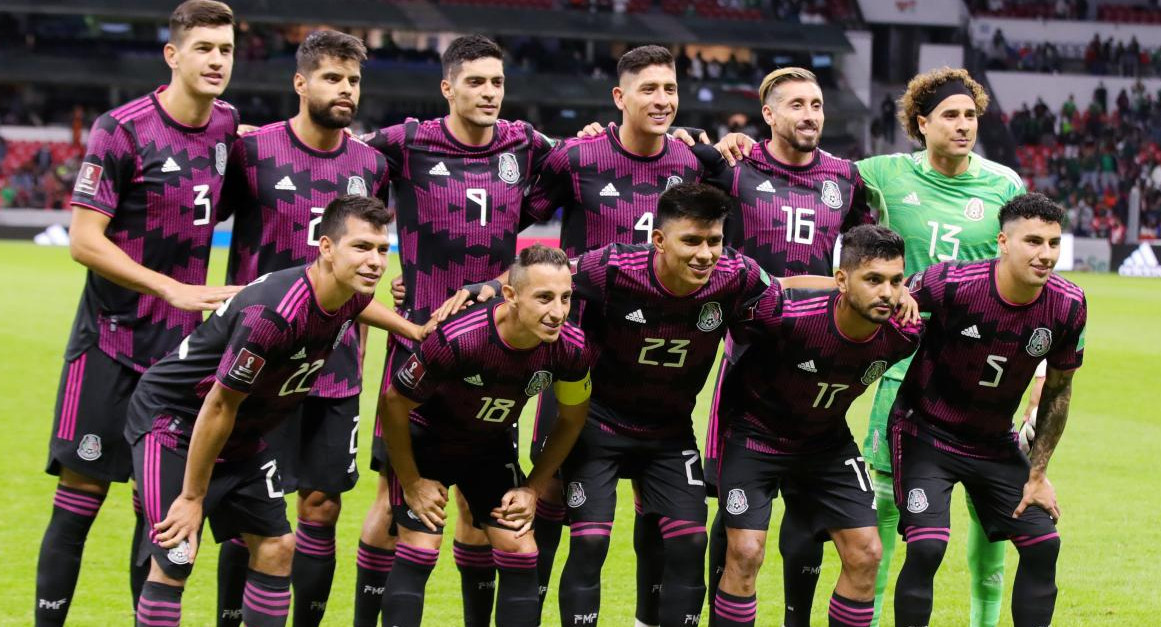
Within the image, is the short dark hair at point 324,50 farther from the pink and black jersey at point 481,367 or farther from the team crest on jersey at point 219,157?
the pink and black jersey at point 481,367

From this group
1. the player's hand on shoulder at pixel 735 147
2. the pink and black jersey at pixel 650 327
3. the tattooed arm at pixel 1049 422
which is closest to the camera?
the pink and black jersey at pixel 650 327

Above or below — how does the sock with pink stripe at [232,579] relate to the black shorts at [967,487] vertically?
below

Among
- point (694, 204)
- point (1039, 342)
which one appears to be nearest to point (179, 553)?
point (694, 204)

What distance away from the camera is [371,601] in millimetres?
6145

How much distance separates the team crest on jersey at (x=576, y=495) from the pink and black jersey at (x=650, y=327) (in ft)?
0.95

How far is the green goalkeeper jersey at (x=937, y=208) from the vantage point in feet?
21.9

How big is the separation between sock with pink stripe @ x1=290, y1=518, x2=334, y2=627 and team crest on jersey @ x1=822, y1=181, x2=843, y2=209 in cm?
273

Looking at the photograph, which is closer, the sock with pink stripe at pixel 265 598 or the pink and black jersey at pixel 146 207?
the sock with pink stripe at pixel 265 598

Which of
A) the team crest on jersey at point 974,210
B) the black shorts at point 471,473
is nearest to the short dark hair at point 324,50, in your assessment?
the black shorts at point 471,473

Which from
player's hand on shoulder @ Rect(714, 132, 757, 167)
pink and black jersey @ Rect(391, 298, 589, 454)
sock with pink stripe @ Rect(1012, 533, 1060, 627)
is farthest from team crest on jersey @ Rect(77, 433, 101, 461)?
sock with pink stripe @ Rect(1012, 533, 1060, 627)

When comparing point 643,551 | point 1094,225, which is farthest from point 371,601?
point 1094,225

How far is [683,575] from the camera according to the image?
5730 millimetres

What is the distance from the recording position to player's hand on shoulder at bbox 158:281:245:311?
5.30 m

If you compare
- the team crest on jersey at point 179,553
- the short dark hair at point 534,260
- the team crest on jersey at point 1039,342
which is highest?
the short dark hair at point 534,260
